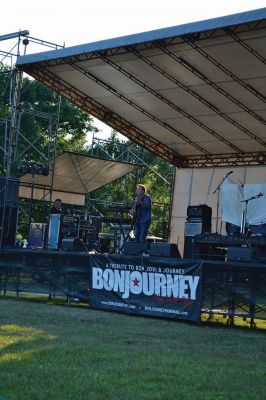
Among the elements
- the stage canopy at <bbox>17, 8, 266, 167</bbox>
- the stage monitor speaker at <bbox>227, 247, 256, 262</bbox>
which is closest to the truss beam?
the stage canopy at <bbox>17, 8, 266, 167</bbox>

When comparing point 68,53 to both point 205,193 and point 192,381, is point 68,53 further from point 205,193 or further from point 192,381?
point 192,381

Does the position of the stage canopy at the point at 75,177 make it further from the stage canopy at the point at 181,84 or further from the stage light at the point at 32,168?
the stage light at the point at 32,168

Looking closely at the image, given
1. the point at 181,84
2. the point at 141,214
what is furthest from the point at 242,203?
the point at 181,84

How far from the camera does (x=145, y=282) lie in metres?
13.0

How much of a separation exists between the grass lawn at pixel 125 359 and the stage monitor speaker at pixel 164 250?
2.45m

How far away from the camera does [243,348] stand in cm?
930

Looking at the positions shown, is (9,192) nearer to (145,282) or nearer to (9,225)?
(9,225)

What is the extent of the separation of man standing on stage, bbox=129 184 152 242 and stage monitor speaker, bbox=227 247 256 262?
155 inches

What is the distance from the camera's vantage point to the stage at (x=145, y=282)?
11.7m

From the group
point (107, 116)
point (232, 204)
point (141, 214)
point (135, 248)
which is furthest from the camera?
point (107, 116)

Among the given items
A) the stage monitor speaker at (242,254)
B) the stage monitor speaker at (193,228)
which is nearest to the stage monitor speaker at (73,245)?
the stage monitor speaker at (193,228)

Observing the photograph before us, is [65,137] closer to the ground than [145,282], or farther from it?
farther from it

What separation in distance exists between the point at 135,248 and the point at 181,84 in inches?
190

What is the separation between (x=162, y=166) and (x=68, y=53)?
29528 mm
